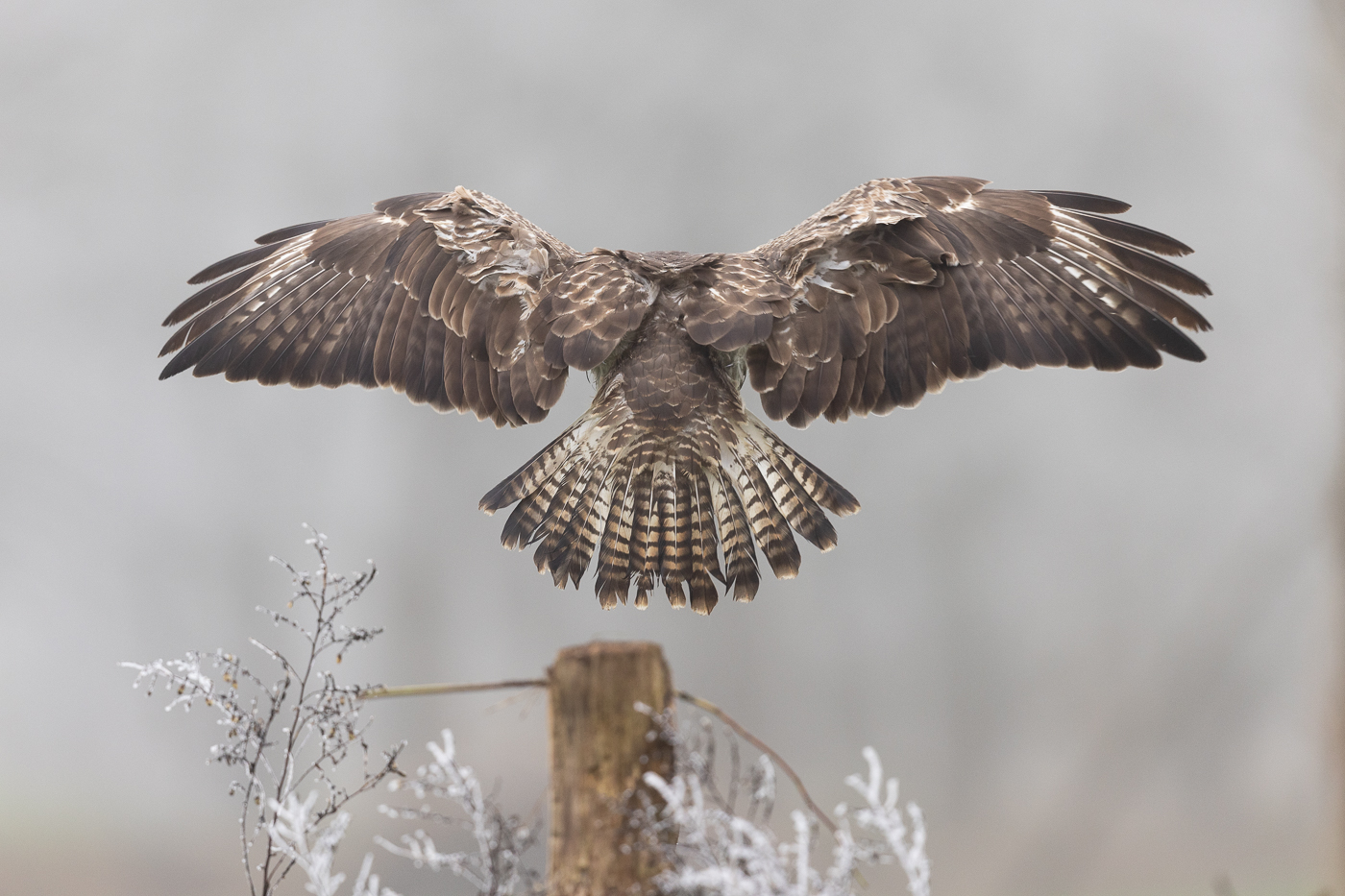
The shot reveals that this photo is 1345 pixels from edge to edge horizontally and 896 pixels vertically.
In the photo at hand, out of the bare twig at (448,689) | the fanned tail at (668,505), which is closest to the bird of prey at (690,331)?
the fanned tail at (668,505)

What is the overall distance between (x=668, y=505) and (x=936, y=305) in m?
1.01

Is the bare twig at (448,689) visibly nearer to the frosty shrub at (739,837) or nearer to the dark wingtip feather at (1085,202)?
the frosty shrub at (739,837)

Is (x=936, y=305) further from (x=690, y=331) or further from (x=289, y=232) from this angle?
(x=289, y=232)

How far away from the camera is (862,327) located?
9.27ft

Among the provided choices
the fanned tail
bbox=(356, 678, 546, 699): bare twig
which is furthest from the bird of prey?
bbox=(356, 678, 546, 699): bare twig

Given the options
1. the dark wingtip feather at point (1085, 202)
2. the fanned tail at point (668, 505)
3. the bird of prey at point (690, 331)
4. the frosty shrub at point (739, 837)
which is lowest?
the frosty shrub at point (739, 837)

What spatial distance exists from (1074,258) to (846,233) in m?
0.78

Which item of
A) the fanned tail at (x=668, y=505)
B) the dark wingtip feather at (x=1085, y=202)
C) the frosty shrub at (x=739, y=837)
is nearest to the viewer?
the frosty shrub at (x=739, y=837)

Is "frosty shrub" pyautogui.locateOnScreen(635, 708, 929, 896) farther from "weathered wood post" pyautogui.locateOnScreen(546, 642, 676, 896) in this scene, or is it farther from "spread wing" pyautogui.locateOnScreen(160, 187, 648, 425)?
"spread wing" pyautogui.locateOnScreen(160, 187, 648, 425)

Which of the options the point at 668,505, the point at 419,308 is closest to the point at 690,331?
the point at 668,505

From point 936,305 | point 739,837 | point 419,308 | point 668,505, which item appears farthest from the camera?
point 419,308

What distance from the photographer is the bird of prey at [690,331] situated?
8.77 feet

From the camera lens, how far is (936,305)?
9.64ft

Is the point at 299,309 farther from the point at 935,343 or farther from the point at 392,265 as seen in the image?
the point at 935,343
